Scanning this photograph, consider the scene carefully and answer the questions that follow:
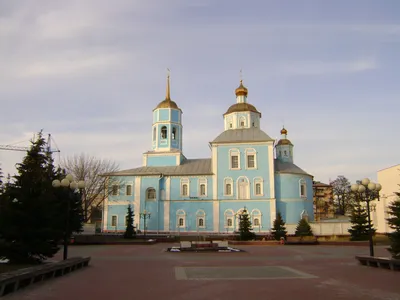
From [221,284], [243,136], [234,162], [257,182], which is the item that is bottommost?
[221,284]

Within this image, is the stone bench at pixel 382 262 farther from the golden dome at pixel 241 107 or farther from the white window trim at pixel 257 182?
the golden dome at pixel 241 107

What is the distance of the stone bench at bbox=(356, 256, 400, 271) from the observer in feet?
45.7

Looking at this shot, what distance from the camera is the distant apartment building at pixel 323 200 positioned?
84.8 meters

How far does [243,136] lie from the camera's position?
2060 inches

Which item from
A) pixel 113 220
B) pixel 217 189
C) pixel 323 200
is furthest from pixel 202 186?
pixel 323 200

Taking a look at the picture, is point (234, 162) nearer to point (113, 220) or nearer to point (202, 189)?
point (202, 189)

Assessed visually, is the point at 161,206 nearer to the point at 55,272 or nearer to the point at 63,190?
the point at 63,190

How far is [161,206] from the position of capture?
5191 centimetres

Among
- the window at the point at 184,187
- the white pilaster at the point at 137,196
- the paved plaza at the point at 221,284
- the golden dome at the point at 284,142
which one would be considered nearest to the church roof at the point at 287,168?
the golden dome at the point at 284,142

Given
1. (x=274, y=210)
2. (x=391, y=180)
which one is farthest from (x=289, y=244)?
(x=391, y=180)

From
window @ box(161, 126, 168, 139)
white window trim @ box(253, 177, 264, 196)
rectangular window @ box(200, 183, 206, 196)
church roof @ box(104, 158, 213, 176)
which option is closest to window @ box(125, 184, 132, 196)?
church roof @ box(104, 158, 213, 176)

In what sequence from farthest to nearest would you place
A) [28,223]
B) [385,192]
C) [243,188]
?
[243,188]
[385,192]
[28,223]

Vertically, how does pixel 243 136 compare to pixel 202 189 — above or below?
above

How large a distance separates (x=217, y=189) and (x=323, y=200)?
170 feet
